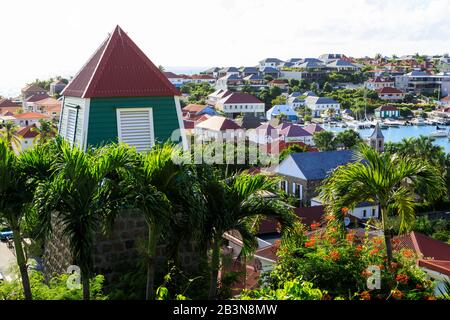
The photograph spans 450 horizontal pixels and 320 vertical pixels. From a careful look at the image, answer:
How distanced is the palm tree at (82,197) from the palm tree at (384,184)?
2741 mm

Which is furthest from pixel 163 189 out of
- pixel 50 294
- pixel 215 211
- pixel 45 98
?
pixel 45 98

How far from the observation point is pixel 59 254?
7.89 metres

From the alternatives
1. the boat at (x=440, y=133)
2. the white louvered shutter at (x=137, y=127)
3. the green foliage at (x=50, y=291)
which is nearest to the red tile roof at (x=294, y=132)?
the boat at (x=440, y=133)

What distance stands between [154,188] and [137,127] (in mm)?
3449

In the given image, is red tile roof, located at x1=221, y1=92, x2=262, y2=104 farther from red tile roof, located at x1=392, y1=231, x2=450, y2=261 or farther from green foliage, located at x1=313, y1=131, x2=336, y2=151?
red tile roof, located at x1=392, y1=231, x2=450, y2=261

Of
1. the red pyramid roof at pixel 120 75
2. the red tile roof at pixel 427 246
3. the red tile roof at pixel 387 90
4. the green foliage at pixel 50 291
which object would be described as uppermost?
the red tile roof at pixel 387 90

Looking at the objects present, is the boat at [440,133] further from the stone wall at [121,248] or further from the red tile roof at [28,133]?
the stone wall at [121,248]

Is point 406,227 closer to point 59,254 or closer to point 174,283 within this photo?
point 174,283

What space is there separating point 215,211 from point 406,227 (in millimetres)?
2605

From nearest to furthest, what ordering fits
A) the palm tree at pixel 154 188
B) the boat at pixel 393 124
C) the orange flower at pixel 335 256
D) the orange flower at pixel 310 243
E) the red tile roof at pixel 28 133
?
the palm tree at pixel 154 188, the orange flower at pixel 335 256, the orange flower at pixel 310 243, the red tile roof at pixel 28 133, the boat at pixel 393 124

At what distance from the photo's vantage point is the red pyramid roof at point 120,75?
8.77 meters

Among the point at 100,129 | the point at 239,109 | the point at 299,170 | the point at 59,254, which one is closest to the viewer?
the point at 59,254

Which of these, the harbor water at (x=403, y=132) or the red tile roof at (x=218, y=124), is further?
the harbor water at (x=403, y=132)
